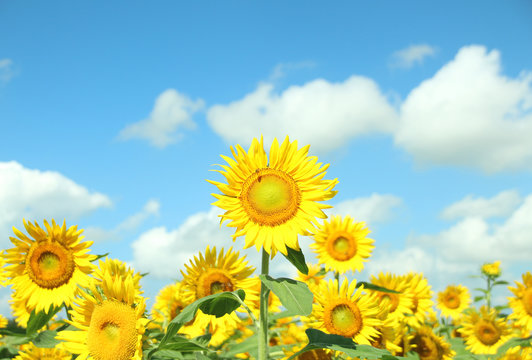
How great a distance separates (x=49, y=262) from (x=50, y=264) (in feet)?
0.08

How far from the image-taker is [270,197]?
3.77m

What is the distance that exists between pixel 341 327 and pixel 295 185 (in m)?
1.94

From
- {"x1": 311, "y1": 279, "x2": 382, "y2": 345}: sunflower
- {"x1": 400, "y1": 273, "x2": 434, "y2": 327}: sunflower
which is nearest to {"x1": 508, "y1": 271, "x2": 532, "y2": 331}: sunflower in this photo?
{"x1": 400, "y1": 273, "x2": 434, "y2": 327}: sunflower

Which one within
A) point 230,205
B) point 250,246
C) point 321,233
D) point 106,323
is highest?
point 321,233

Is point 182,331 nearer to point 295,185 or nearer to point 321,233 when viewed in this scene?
point 295,185

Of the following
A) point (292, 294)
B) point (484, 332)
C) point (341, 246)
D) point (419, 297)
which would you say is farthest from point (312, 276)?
point (292, 294)

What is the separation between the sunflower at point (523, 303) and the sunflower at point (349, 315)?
11.5ft

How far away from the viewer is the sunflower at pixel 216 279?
538 cm

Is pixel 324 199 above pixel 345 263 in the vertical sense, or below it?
below

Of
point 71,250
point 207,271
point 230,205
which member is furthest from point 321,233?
point 230,205

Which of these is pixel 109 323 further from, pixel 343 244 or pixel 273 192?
pixel 343 244

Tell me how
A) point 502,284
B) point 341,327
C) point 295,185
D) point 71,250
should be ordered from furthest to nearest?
1. point 502,284
2. point 71,250
3. point 341,327
4. point 295,185

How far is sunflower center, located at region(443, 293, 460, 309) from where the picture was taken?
423 inches

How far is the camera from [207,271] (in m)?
5.57
